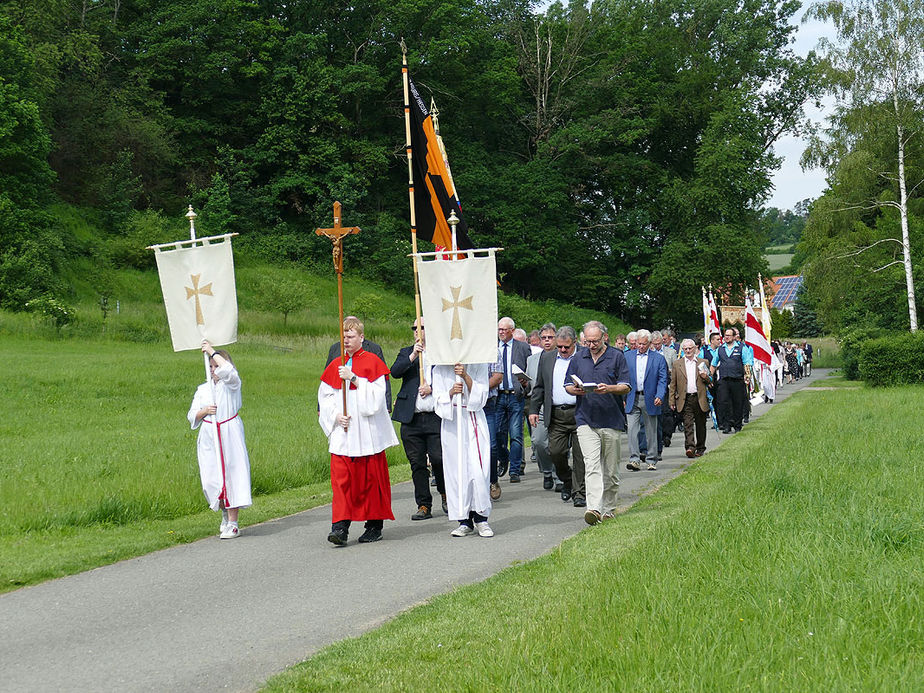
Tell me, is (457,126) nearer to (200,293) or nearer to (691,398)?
(691,398)

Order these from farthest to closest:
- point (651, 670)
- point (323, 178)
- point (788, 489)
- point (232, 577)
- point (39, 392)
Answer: point (323, 178) < point (39, 392) < point (788, 489) < point (232, 577) < point (651, 670)

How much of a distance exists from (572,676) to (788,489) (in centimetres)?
567

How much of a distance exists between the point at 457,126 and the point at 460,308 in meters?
54.3

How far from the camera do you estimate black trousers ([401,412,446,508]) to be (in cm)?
1166

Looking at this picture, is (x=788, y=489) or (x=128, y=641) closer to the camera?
(x=128, y=641)

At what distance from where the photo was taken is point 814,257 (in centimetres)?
4566

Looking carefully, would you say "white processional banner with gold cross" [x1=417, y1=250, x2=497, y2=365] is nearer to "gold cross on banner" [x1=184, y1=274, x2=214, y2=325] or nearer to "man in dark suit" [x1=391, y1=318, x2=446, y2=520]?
"man in dark suit" [x1=391, y1=318, x2=446, y2=520]

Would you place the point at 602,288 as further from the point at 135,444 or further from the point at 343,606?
the point at 343,606

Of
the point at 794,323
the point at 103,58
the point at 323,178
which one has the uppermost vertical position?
the point at 103,58

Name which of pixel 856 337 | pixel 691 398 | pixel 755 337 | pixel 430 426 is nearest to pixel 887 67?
pixel 856 337

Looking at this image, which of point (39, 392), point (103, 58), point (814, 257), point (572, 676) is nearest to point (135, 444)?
point (39, 392)

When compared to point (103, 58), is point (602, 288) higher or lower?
lower

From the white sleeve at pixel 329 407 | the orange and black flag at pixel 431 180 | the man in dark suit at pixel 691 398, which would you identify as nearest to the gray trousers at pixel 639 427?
the man in dark suit at pixel 691 398

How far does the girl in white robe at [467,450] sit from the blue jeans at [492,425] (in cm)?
255
